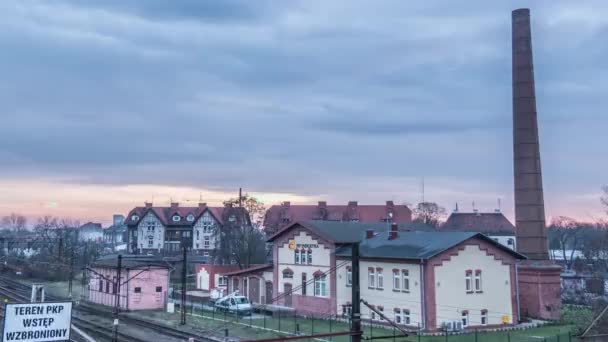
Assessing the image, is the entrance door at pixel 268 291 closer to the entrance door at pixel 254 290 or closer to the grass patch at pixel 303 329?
the entrance door at pixel 254 290

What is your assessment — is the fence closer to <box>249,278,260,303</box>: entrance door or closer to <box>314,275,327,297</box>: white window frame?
<box>314,275,327,297</box>: white window frame

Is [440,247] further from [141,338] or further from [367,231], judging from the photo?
[141,338]

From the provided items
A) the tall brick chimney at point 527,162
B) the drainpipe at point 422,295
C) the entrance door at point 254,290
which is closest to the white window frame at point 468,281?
the drainpipe at point 422,295

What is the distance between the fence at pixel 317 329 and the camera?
34.6 meters

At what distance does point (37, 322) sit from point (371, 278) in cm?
2962

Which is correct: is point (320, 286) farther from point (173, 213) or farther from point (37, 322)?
point (173, 213)

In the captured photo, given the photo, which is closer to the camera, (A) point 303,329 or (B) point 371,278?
(A) point 303,329

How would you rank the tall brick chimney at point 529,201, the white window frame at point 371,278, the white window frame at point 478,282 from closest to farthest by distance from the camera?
the white window frame at point 478,282, the white window frame at point 371,278, the tall brick chimney at point 529,201

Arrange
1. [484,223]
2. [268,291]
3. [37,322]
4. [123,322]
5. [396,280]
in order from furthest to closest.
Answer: [484,223], [268,291], [123,322], [396,280], [37,322]

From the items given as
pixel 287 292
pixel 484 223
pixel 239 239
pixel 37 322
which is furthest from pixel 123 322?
pixel 484 223

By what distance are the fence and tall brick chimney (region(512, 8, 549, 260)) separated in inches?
309

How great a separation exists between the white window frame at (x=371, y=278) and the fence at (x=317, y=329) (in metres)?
2.60

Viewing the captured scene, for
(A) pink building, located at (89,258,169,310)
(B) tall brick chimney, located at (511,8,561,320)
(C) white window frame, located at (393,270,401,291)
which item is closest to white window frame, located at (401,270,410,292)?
(C) white window frame, located at (393,270,401,291)

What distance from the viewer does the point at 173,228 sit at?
10525cm
